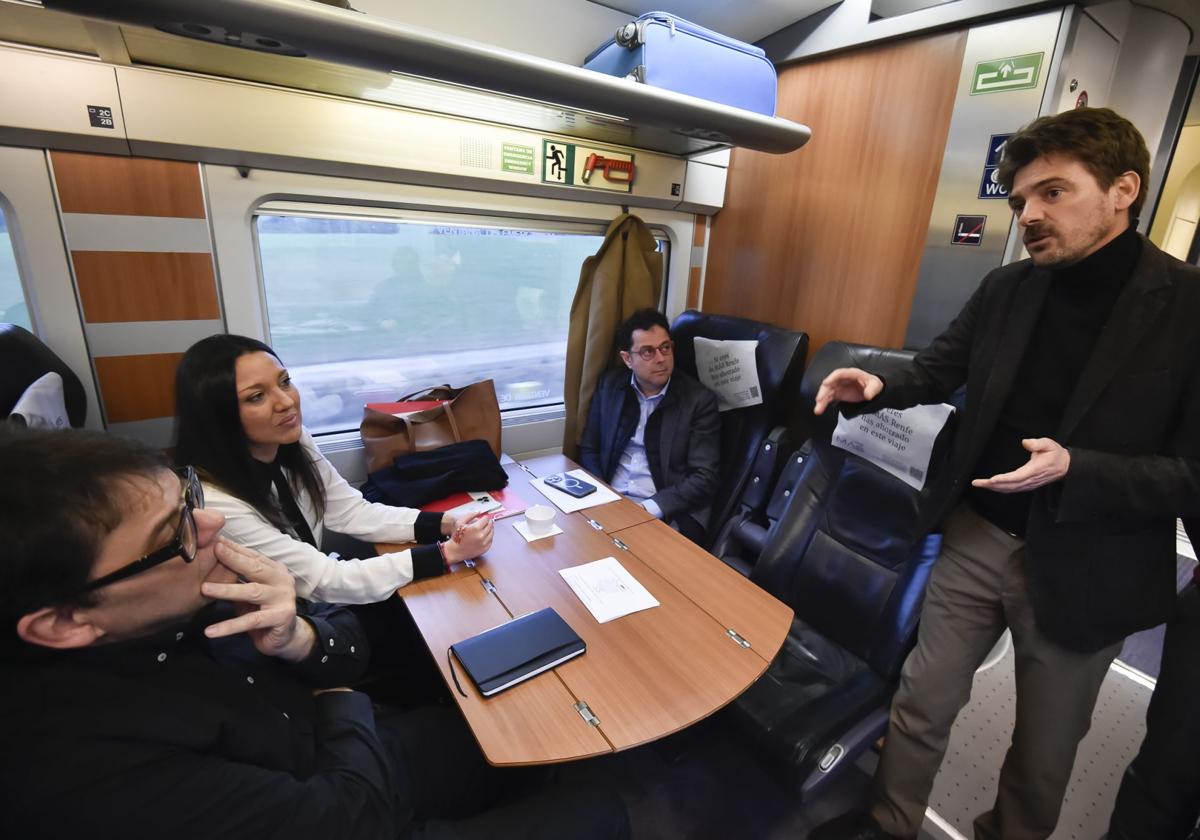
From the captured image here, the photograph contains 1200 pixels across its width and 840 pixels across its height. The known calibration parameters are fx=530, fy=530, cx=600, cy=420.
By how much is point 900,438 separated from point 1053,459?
634 millimetres

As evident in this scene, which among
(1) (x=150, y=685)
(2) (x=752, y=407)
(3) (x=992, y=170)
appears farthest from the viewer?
(2) (x=752, y=407)

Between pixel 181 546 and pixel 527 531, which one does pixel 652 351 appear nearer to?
pixel 527 531

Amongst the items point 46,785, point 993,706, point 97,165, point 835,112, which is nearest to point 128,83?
point 97,165

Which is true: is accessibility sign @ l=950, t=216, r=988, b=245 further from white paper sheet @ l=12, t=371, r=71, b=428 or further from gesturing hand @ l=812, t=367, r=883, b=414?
white paper sheet @ l=12, t=371, r=71, b=428

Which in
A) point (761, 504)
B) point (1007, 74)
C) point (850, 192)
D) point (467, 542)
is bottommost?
point (761, 504)

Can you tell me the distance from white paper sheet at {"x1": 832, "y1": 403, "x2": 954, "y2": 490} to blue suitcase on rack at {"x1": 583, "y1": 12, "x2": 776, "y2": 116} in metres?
1.28

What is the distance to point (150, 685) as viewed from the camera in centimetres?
78

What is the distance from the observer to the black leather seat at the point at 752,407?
229cm

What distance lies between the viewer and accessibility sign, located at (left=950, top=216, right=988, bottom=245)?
1.90 meters

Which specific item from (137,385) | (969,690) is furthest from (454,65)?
(969,690)

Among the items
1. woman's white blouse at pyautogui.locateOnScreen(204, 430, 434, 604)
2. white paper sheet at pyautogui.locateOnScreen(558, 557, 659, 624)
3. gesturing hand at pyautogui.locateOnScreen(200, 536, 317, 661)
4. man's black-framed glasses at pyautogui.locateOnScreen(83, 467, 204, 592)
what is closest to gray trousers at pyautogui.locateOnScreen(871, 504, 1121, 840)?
white paper sheet at pyautogui.locateOnScreen(558, 557, 659, 624)

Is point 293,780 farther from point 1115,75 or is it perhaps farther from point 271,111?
point 1115,75

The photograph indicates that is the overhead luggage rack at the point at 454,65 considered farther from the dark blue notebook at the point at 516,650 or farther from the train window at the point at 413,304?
the dark blue notebook at the point at 516,650

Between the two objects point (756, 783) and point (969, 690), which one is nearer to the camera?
point (969, 690)
